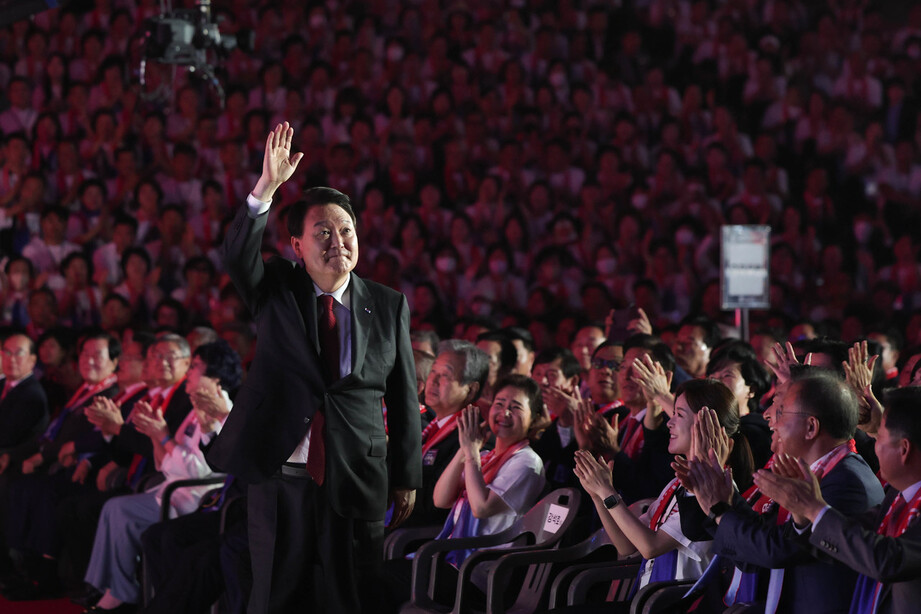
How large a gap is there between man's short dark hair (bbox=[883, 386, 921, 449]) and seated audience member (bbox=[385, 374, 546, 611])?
1.64 metres

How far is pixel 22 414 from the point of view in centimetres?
668

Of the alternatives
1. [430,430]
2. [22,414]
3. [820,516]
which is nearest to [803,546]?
[820,516]

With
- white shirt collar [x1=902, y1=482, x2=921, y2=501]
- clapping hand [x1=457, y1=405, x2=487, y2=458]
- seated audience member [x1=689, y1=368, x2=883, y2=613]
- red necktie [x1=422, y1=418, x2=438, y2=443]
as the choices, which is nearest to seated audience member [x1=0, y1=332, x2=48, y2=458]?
red necktie [x1=422, y1=418, x2=438, y2=443]

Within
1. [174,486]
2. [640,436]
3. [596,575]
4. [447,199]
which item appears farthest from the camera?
[447,199]

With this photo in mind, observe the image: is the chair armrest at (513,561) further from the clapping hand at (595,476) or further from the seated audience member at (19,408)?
the seated audience member at (19,408)

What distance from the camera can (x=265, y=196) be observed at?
296 centimetres

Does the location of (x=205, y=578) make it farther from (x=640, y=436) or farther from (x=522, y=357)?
(x=522, y=357)

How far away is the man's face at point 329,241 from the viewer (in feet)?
10.2

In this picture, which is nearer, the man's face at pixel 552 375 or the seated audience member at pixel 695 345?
the man's face at pixel 552 375

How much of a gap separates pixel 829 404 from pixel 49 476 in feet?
15.3

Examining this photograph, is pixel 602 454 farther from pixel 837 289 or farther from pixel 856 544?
pixel 837 289

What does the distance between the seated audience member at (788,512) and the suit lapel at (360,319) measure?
954 mm

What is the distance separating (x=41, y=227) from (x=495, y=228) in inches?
148

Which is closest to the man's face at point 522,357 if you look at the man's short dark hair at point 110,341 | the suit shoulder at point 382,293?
the man's short dark hair at point 110,341
